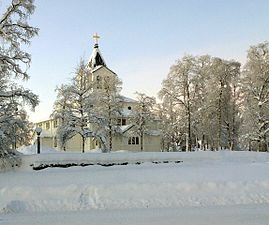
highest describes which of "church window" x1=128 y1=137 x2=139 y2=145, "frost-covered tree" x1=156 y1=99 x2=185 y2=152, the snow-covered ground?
"frost-covered tree" x1=156 y1=99 x2=185 y2=152

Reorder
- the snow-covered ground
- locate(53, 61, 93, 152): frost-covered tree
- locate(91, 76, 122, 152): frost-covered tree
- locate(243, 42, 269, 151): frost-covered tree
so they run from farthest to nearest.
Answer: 1. locate(243, 42, 269, 151): frost-covered tree
2. locate(91, 76, 122, 152): frost-covered tree
3. locate(53, 61, 93, 152): frost-covered tree
4. the snow-covered ground

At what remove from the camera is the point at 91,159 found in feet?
92.9

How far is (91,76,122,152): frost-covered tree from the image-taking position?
42819 mm

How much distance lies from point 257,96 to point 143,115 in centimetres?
1410

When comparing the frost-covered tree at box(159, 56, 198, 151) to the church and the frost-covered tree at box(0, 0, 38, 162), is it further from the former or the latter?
the frost-covered tree at box(0, 0, 38, 162)

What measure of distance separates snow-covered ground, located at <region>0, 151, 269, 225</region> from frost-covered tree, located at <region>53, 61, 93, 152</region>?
612 inches

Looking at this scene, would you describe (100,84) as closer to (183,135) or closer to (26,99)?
(183,135)

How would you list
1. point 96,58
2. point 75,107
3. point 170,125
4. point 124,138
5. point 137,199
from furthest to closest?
1. point 96,58
2. point 170,125
3. point 124,138
4. point 75,107
5. point 137,199

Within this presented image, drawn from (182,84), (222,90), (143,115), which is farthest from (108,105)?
(222,90)

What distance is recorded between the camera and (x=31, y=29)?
25.8 m

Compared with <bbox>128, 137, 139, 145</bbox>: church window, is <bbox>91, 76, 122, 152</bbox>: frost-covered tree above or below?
above

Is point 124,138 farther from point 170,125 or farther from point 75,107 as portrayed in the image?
point 75,107

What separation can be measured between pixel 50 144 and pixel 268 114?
3419cm

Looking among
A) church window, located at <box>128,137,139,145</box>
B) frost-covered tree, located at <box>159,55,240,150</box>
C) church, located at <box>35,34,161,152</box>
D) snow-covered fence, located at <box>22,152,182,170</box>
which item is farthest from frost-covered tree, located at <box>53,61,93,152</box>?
church window, located at <box>128,137,139,145</box>
